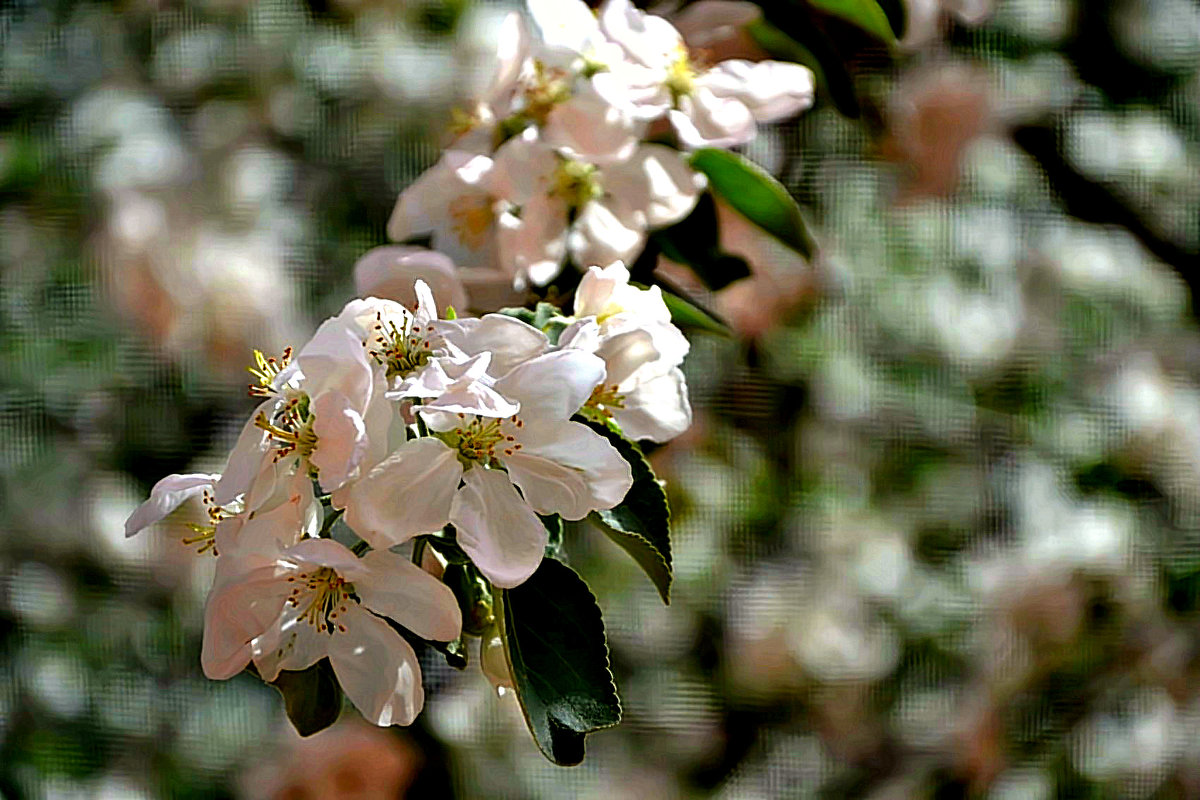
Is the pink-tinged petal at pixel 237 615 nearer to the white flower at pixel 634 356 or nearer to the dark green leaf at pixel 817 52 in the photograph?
the white flower at pixel 634 356

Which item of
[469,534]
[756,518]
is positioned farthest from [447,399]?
[756,518]

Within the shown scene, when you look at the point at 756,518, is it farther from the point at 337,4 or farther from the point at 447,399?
the point at 447,399

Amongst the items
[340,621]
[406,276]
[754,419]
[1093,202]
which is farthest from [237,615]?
[1093,202]

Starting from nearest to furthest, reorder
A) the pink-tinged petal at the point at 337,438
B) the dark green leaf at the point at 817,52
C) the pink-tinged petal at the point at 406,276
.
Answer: the pink-tinged petal at the point at 337,438, the pink-tinged petal at the point at 406,276, the dark green leaf at the point at 817,52

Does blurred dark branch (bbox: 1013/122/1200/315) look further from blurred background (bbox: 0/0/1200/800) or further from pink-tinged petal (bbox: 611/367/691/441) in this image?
pink-tinged petal (bbox: 611/367/691/441)

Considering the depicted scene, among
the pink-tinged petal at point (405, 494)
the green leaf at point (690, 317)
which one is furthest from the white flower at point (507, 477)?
the green leaf at point (690, 317)

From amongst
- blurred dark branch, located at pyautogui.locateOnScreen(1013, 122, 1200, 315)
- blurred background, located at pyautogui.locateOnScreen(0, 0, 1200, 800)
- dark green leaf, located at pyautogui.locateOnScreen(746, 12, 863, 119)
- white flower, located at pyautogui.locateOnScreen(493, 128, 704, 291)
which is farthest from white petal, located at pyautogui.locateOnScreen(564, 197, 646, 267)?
blurred dark branch, located at pyautogui.locateOnScreen(1013, 122, 1200, 315)

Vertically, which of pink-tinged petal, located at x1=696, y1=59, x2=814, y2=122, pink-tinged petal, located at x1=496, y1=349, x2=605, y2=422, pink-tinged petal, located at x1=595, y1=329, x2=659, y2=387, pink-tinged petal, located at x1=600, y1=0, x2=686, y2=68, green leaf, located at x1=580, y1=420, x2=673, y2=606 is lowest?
green leaf, located at x1=580, y1=420, x2=673, y2=606
